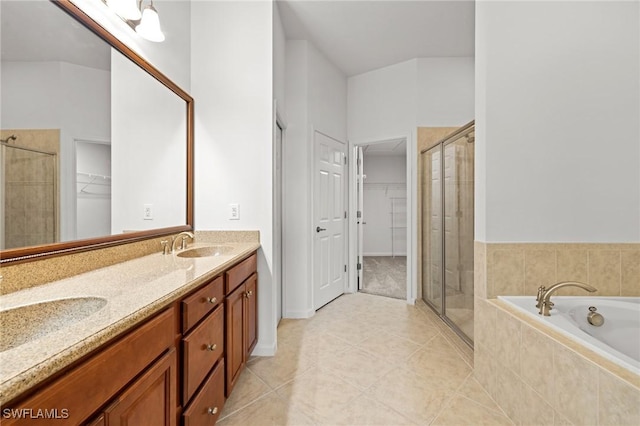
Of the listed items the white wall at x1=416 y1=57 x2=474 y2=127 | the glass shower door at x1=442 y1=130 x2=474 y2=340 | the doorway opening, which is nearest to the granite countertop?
the glass shower door at x1=442 y1=130 x2=474 y2=340

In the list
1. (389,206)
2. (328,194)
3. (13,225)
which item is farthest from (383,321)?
(389,206)

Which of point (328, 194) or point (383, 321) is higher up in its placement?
point (328, 194)

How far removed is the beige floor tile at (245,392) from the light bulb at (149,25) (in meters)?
2.12

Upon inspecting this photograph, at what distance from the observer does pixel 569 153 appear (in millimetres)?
1723

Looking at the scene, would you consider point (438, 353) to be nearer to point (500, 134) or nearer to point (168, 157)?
point (500, 134)

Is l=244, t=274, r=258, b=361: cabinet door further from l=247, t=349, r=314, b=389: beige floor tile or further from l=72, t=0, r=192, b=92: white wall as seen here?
l=72, t=0, r=192, b=92: white wall

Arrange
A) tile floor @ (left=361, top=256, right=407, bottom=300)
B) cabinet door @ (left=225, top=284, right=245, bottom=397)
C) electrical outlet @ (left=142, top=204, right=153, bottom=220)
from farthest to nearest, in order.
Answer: tile floor @ (left=361, top=256, right=407, bottom=300) → electrical outlet @ (left=142, top=204, right=153, bottom=220) → cabinet door @ (left=225, top=284, right=245, bottom=397)

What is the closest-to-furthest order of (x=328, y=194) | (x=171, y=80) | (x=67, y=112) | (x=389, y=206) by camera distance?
(x=67, y=112) → (x=171, y=80) → (x=328, y=194) → (x=389, y=206)

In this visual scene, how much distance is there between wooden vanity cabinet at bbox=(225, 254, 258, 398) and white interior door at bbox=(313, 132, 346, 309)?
112 cm

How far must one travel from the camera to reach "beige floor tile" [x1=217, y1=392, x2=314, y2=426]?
147 centimetres

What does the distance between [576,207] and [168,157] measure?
2632mm

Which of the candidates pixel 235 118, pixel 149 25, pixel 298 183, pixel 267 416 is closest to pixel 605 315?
pixel 267 416

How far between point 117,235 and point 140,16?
3.87 ft

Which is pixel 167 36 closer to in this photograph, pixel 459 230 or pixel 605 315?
pixel 459 230
